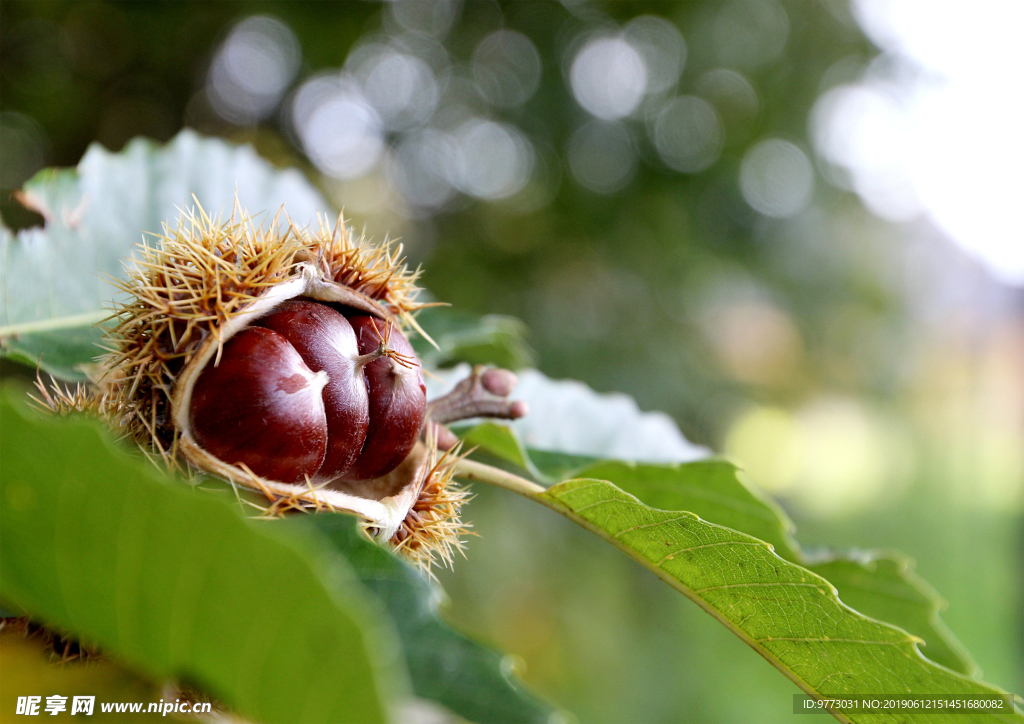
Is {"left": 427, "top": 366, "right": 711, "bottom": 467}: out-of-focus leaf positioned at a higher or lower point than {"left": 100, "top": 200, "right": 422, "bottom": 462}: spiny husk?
higher

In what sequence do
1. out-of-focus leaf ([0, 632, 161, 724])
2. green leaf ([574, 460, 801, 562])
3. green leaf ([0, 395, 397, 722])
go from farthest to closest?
green leaf ([574, 460, 801, 562]) → out-of-focus leaf ([0, 632, 161, 724]) → green leaf ([0, 395, 397, 722])

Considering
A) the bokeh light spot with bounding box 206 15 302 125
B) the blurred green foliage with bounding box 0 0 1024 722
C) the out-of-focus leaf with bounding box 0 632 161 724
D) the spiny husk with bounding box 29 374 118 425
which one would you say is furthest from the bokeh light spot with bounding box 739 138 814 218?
the out-of-focus leaf with bounding box 0 632 161 724

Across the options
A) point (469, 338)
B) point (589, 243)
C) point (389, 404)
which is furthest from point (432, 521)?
point (589, 243)

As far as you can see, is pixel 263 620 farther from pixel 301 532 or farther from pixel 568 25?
pixel 568 25

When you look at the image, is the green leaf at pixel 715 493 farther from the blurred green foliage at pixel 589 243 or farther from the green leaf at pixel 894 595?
the blurred green foliage at pixel 589 243

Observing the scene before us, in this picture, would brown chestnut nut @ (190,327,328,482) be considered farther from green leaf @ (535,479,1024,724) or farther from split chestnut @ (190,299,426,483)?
green leaf @ (535,479,1024,724)
